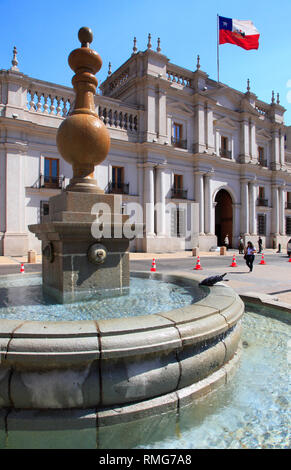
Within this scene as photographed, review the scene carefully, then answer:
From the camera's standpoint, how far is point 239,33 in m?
24.2

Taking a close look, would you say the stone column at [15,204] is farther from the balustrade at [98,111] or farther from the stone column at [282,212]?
the stone column at [282,212]

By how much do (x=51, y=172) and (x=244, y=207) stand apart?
19692 millimetres

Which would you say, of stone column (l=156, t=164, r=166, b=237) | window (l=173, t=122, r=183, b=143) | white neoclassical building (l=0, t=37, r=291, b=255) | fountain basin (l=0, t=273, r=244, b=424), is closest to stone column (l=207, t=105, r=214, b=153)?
white neoclassical building (l=0, t=37, r=291, b=255)

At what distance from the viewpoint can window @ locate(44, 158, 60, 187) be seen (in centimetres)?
1843

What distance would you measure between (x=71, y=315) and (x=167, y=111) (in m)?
23.3

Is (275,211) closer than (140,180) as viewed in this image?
No

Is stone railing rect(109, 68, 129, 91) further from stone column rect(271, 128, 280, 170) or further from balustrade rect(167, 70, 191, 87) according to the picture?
stone column rect(271, 128, 280, 170)

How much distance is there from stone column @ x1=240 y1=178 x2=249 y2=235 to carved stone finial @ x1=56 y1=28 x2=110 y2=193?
1060 inches

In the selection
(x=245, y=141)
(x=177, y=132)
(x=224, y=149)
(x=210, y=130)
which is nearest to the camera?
(x=177, y=132)

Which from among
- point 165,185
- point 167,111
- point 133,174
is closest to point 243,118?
point 167,111

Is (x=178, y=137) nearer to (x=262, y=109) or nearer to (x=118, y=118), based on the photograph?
(x=118, y=118)

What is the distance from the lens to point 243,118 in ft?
94.3

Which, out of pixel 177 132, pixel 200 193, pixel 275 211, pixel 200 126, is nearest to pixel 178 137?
pixel 177 132

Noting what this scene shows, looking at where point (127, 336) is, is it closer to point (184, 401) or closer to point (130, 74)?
point (184, 401)
